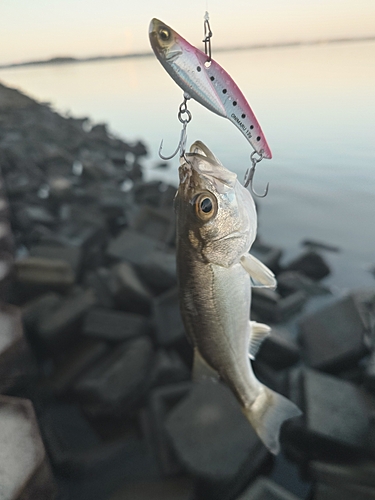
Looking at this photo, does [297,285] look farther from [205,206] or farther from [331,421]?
[205,206]

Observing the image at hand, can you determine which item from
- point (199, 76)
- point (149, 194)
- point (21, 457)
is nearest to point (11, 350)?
point (21, 457)

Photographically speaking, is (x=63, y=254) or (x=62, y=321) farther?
(x=63, y=254)

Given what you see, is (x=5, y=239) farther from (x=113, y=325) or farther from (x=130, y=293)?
(x=113, y=325)

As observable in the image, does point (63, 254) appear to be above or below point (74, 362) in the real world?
above

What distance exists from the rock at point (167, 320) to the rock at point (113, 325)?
216mm

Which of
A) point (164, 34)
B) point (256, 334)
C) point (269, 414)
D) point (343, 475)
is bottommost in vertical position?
point (343, 475)

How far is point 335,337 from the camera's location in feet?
14.5

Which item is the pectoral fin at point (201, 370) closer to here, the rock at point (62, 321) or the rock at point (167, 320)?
the rock at point (167, 320)

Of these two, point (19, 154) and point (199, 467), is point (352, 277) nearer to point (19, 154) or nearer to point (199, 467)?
point (199, 467)

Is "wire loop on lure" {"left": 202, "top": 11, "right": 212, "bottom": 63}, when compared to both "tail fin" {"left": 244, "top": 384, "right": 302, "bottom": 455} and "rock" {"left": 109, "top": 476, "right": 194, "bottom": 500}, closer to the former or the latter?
"tail fin" {"left": 244, "top": 384, "right": 302, "bottom": 455}

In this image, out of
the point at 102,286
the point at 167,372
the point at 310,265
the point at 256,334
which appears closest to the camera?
the point at 256,334

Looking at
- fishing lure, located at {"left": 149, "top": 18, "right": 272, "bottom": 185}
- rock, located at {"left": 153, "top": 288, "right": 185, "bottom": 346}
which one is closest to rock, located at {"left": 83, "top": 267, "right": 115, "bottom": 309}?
rock, located at {"left": 153, "top": 288, "right": 185, "bottom": 346}

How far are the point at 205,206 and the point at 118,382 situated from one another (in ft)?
9.14

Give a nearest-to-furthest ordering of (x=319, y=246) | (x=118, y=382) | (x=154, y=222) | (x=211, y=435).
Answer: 1. (x=211, y=435)
2. (x=118, y=382)
3. (x=154, y=222)
4. (x=319, y=246)
